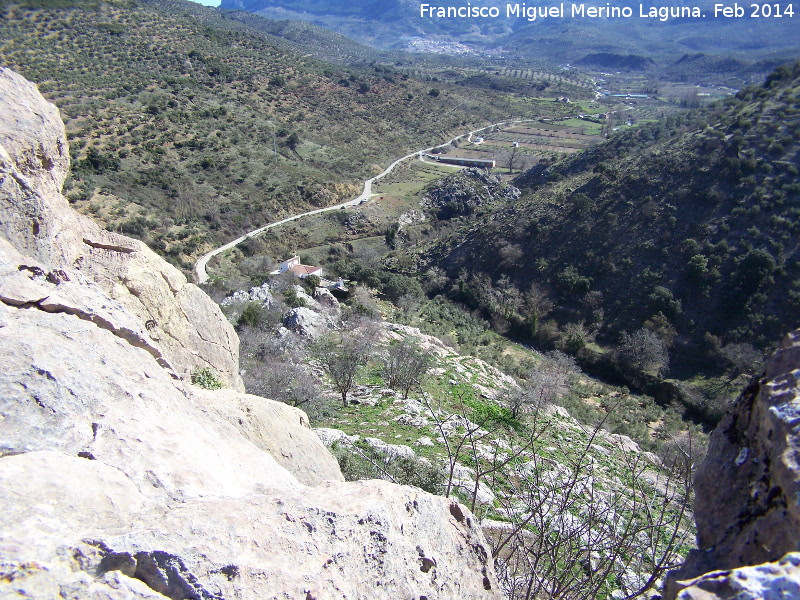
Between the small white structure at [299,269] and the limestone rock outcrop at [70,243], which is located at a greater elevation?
the limestone rock outcrop at [70,243]

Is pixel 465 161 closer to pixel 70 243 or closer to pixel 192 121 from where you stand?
pixel 192 121

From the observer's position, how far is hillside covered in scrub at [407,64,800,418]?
26094mm

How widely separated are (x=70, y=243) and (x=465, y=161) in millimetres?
63369

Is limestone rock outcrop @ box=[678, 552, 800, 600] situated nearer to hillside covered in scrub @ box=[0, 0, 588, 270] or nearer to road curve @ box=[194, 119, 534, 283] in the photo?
road curve @ box=[194, 119, 534, 283]

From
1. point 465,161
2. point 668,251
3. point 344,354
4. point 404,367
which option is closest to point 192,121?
point 465,161

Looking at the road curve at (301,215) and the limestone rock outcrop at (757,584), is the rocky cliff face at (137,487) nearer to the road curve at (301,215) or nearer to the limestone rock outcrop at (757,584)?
the limestone rock outcrop at (757,584)

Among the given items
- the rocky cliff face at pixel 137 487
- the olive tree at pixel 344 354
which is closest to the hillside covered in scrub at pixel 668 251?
the olive tree at pixel 344 354

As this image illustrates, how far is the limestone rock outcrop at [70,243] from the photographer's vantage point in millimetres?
5891

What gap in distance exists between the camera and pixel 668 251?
29641 millimetres

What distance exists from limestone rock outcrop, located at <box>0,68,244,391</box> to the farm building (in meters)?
58.9

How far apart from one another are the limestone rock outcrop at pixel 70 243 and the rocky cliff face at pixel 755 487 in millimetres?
6030

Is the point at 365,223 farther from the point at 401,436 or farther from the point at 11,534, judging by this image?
the point at 11,534

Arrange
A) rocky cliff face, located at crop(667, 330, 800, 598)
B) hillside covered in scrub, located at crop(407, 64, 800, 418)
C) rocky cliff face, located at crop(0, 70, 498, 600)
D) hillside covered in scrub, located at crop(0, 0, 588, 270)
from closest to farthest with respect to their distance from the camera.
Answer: rocky cliff face, located at crop(667, 330, 800, 598) → rocky cliff face, located at crop(0, 70, 498, 600) → hillside covered in scrub, located at crop(407, 64, 800, 418) → hillside covered in scrub, located at crop(0, 0, 588, 270)

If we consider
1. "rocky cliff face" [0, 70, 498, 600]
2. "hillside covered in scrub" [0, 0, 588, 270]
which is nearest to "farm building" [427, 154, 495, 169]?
"hillside covered in scrub" [0, 0, 588, 270]
